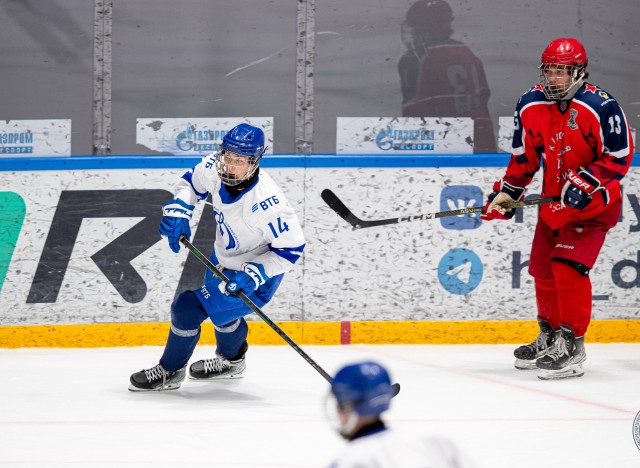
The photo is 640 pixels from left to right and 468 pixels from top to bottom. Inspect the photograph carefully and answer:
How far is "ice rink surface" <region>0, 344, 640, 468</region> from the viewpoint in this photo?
3438 millimetres

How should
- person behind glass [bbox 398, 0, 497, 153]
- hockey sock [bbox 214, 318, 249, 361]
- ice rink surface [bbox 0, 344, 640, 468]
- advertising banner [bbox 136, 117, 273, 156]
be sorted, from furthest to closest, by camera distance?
person behind glass [bbox 398, 0, 497, 153] < advertising banner [bbox 136, 117, 273, 156] < hockey sock [bbox 214, 318, 249, 361] < ice rink surface [bbox 0, 344, 640, 468]

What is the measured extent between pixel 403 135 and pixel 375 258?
618mm

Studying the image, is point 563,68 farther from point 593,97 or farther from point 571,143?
point 571,143

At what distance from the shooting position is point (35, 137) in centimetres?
536

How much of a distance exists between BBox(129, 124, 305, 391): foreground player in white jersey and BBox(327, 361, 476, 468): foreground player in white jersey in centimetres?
223

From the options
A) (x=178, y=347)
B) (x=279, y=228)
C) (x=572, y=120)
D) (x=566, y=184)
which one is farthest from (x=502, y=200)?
(x=178, y=347)

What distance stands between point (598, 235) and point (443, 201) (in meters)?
0.98

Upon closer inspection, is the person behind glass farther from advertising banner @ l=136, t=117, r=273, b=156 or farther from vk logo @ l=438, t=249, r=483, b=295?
advertising banner @ l=136, t=117, r=273, b=156

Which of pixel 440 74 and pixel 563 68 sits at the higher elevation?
pixel 440 74

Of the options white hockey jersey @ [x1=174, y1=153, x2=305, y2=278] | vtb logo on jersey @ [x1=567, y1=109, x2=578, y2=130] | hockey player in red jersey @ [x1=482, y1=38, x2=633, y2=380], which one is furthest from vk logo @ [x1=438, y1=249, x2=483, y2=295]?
white hockey jersey @ [x1=174, y1=153, x2=305, y2=278]

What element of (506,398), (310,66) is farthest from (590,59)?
(506,398)

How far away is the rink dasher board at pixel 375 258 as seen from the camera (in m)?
5.30

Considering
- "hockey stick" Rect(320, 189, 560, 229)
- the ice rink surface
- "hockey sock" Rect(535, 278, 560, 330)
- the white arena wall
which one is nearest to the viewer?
the ice rink surface

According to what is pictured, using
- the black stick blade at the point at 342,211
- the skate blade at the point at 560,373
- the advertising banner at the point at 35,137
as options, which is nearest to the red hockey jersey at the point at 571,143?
the skate blade at the point at 560,373
